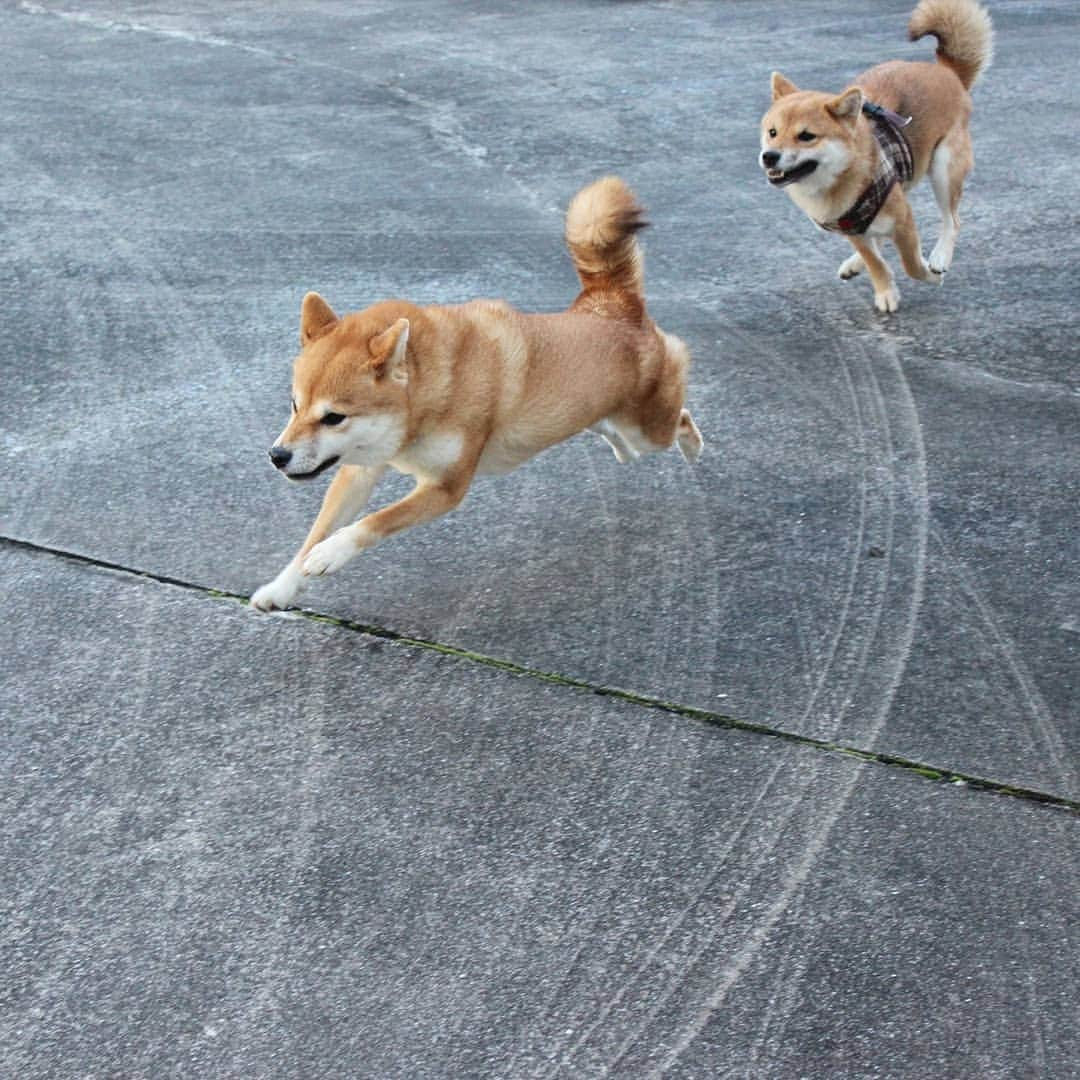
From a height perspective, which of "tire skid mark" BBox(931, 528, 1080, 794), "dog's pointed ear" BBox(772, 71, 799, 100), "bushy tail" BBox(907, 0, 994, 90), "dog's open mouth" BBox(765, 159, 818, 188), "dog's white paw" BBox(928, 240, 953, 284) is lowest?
"tire skid mark" BBox(931, 528, 1080, 794)

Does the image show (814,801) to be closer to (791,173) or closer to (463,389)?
(463,389)

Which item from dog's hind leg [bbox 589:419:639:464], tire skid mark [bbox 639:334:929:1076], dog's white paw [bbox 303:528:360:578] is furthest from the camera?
dog's hind leg [bbox 589:419:639:464]

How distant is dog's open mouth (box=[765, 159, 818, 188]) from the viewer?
685 centimetres

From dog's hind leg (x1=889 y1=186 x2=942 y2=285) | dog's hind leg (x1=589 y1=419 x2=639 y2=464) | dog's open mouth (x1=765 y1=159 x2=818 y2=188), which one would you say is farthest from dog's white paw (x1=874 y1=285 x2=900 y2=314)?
dog's hind leg (x1=589 y1=419 x2=639 y2=464)

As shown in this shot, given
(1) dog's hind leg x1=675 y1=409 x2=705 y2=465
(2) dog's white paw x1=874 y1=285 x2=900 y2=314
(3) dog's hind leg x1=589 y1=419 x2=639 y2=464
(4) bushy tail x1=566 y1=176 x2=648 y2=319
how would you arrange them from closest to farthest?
1. (4) bushy tail x1=566 y1=176 x2=648 y2=319
2. (3) dog's hind leg x1=589 y1=419 x2=639 y2=464
3. (1) dog's hind leg x1=675 y1=409 x2=705 y2=465
4. (2) dog's white paw x1=874 y1=285 x2=900 y2=314

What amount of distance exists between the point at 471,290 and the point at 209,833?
4.06 metres

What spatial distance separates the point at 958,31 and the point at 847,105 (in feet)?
3.85

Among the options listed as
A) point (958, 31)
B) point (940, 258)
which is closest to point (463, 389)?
point (940, 258)

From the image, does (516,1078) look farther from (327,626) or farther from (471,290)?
(471,290)

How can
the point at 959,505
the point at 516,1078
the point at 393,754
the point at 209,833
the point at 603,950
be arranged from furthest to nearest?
1. the point at 959,505
2. the point at 393,754
3. the point at 209,833
4. the point at 603,950
5. the point at 516,1078

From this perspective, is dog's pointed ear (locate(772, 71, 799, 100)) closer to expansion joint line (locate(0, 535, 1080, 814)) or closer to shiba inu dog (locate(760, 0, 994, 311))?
shiba inu dog (locate(760, 0, 994, 311))

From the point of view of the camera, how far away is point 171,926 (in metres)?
3.48

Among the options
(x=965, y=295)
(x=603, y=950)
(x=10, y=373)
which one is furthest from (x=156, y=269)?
(x=603, y=950)

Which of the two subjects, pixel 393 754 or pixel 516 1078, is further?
pixel 393 754
